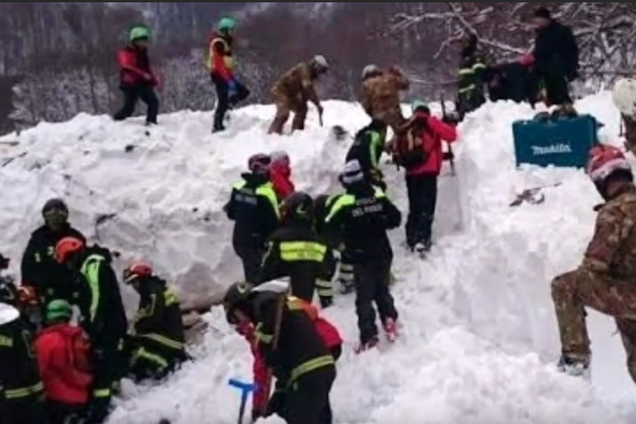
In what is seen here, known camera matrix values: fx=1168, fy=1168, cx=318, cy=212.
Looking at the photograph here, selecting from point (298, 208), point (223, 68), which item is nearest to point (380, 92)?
point (223, 68)

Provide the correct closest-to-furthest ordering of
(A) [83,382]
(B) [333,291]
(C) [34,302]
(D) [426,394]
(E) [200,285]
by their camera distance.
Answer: (D) [426,394] < (A) [83,382] < (C) [34,302] < (B) [333,291] < (E) [200,285]

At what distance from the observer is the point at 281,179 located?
1179 centimetres

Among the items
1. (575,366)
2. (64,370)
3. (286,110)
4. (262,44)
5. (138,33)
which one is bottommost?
(64,370)

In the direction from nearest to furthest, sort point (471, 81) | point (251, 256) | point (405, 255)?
point (251, 256) < point (405, 255) < point (471, 81)

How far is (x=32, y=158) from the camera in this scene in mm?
13422

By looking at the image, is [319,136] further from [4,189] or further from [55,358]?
[55,358]

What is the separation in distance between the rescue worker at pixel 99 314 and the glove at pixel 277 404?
2.89m

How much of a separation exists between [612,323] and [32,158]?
23.5 ft

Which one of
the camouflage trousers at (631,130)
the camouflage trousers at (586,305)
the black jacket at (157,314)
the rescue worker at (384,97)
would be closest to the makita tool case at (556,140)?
the rescue worker at (384,97)

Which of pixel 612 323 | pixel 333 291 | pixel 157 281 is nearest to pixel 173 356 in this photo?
pixel 157 281

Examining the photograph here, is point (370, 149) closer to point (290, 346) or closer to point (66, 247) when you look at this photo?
point (66, 247)

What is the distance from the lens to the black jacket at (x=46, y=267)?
10.9 meters

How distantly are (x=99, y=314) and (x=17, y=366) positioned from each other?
4.33ft

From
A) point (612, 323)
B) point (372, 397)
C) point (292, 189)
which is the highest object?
point (292, 189)
